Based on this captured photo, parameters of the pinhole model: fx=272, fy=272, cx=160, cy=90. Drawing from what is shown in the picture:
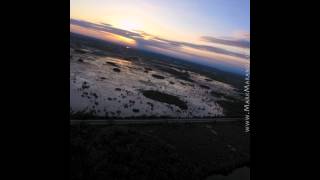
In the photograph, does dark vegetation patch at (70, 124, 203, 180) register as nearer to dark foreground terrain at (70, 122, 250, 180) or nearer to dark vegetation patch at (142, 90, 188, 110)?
dark foreground terrain at (70, 122, 250, 180)

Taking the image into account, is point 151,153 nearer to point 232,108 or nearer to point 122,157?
point 122,157

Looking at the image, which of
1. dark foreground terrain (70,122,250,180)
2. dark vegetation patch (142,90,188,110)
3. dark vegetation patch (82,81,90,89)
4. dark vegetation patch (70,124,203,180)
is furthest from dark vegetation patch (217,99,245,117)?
dark vegetation patch (70,124,203,180)

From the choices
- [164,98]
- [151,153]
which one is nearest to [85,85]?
[164,98]

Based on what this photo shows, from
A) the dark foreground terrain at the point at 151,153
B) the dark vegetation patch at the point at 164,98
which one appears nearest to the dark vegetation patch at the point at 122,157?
the dark foreground terrain at the point at 151,153
